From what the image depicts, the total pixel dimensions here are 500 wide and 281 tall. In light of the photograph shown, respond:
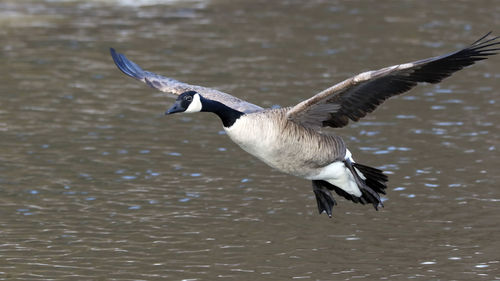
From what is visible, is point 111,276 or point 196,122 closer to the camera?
point 111,276

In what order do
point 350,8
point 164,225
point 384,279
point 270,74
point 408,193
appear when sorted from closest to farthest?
point 384,279, point 164,225, point 408,193, point 270,74, point 350,8

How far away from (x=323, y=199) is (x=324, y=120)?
1059 mm

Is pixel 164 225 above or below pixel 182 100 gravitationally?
below

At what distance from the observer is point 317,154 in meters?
10.1

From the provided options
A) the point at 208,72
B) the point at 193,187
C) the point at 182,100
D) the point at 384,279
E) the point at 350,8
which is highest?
the point at 350,8

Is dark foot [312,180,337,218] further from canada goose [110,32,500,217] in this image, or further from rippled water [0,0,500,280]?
rippled water [0,0,500,280]

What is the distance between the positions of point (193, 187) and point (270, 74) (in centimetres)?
683

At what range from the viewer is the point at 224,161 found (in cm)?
1416

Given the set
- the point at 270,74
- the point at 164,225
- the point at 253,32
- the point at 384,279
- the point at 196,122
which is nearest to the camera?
the point at 384,279

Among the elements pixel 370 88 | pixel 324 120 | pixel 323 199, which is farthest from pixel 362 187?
pixel 370 88

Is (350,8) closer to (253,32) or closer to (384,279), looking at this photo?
(253,32)

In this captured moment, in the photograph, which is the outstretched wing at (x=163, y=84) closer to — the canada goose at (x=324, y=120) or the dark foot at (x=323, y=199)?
the canada goose at (x=324, y=120)

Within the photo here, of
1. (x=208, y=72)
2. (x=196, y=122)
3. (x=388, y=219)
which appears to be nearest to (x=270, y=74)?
(x=208, y=72)

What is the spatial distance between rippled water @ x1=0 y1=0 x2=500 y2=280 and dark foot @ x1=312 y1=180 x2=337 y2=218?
34 centimetres
